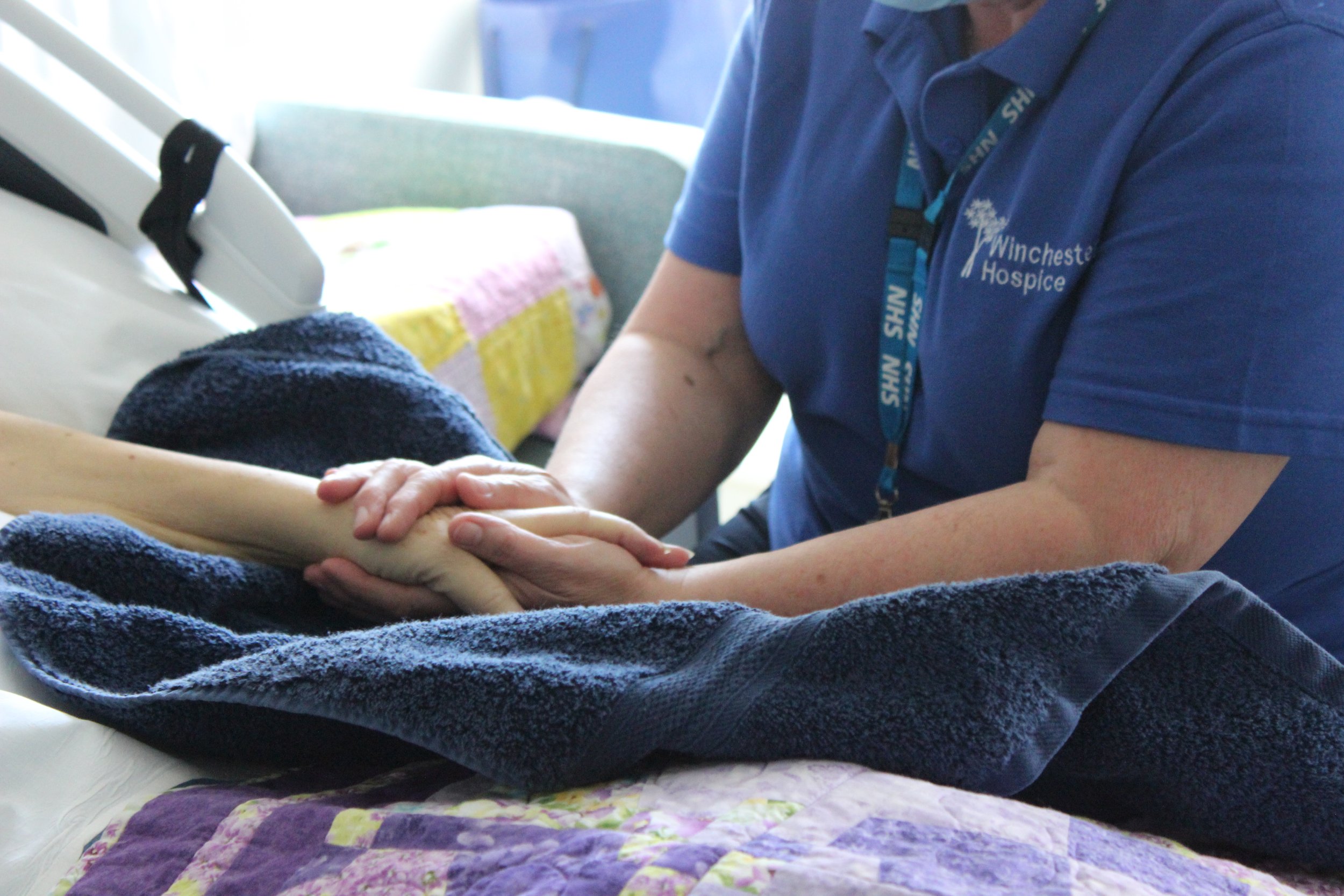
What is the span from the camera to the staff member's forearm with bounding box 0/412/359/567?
2.42 feet

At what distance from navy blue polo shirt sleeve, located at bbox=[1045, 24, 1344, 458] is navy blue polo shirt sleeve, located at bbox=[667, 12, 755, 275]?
1.27ft

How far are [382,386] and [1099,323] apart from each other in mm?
535

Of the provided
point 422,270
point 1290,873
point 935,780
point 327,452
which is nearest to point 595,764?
point 935,780

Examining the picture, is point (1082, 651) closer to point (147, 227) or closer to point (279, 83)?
point (147, 227)

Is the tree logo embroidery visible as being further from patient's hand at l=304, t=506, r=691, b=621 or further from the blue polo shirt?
patient's hand at l=304, t=506, r=691, b=621

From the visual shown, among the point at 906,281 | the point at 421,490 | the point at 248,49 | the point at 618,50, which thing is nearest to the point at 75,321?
the point at 421,490

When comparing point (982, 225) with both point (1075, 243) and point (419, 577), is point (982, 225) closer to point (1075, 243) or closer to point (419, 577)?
point (1075, 243)

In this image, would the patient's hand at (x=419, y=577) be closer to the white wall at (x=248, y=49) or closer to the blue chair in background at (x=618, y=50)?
the white wall at (x=248, y=49)

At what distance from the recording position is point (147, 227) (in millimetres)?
853

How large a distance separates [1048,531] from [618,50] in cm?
231

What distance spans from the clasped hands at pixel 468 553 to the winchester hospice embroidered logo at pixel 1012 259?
30cm

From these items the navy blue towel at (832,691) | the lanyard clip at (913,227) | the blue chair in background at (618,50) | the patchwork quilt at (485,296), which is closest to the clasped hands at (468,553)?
the navy blue towel at (832,691)

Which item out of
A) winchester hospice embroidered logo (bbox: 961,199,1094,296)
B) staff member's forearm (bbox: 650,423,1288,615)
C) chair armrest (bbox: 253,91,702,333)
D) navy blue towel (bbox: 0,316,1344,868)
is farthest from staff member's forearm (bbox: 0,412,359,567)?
chair armrest (bbox: 253,91,702,333)

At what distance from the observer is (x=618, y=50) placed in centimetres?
270
